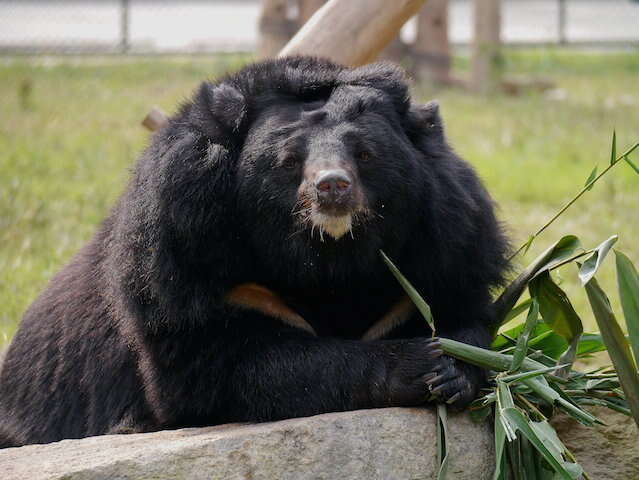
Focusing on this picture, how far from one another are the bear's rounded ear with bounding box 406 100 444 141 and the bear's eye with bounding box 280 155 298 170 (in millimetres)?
512

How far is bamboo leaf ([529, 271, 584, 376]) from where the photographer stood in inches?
143

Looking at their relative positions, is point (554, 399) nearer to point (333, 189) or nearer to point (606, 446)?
point (606, 446)

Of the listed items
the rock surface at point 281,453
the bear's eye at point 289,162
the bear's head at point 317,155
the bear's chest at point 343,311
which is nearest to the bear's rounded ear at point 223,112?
the bear's head at point 317,155

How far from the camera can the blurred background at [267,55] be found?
24.9 ft

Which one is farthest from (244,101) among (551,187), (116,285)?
(551,187)

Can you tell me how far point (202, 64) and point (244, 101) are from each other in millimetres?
12267

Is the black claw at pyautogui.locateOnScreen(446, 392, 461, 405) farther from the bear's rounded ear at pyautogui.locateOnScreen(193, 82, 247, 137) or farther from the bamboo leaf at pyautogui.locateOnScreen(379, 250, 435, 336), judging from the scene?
the bear's rounded ear at pyautogui.locateOnScreen(193, 82, 247, 137)

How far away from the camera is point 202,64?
615 inches

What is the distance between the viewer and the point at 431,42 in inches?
553

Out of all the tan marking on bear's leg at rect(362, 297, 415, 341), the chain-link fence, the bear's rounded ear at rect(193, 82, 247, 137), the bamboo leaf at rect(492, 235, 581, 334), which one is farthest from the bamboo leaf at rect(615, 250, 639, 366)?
the chain-link fence

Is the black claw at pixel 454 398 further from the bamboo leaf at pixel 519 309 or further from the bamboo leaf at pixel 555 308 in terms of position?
the bamboo leaf at pixel 519 309

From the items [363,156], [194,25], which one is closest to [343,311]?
[363,156]

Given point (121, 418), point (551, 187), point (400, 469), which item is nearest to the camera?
point (400, 469)

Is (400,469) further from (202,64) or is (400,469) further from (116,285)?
(202,64)
